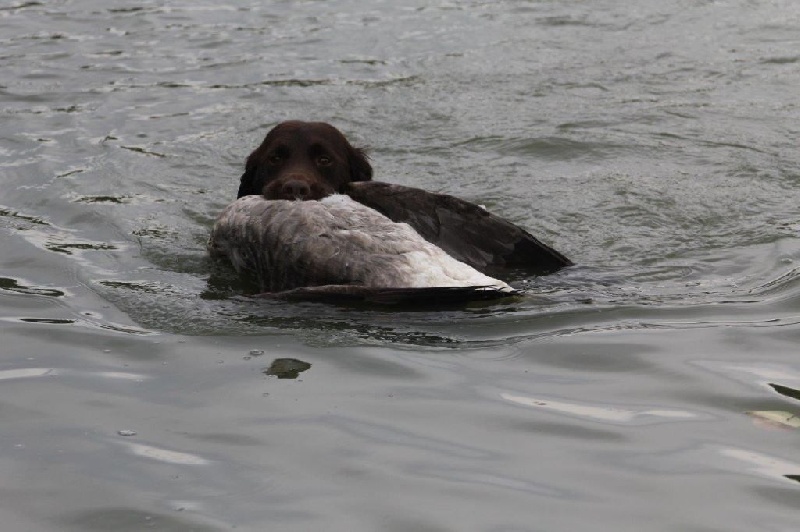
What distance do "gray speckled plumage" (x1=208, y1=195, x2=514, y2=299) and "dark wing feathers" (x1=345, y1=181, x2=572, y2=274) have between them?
9.3 inches

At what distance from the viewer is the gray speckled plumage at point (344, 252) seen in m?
5.05

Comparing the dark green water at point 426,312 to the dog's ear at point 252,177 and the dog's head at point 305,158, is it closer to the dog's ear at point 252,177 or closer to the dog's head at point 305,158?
the dog's ear at point 252,177

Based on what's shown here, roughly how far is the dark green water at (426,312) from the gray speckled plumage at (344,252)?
16 cm

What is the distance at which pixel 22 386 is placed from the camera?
4617mm

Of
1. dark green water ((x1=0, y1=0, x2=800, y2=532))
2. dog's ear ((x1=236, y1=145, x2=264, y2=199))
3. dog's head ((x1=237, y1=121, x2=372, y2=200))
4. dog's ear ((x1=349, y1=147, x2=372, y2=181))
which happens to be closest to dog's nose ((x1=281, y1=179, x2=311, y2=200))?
dog's head ((x1=237, y1=121, x2=372, y2=200))

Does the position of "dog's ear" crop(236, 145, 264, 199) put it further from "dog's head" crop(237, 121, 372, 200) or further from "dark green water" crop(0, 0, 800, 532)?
"dark green water" crop(0, 0, 800, 532)

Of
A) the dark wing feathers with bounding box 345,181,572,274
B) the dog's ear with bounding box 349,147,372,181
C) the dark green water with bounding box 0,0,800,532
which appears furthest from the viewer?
the dog's ear with bounding box 349,147,372,181

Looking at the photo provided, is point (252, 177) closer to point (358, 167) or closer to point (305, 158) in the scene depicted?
point (305, 158)

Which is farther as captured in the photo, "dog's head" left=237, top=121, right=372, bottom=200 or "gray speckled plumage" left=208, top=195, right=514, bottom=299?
"dog's head" left=237, top=121, right=372, bottom=200

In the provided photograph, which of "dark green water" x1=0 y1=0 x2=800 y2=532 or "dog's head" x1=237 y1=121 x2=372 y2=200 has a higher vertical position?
"dog's head" x1=237 y1=121 x2=372 y2=200

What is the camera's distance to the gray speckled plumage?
5051 mm

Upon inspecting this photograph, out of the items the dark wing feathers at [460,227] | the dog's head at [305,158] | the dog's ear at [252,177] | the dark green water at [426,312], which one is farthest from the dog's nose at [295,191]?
the dog's ear at [252,177]

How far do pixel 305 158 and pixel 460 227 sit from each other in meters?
1.06

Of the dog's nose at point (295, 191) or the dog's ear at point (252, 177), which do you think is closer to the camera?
the dog's nose at point (295, 191)
